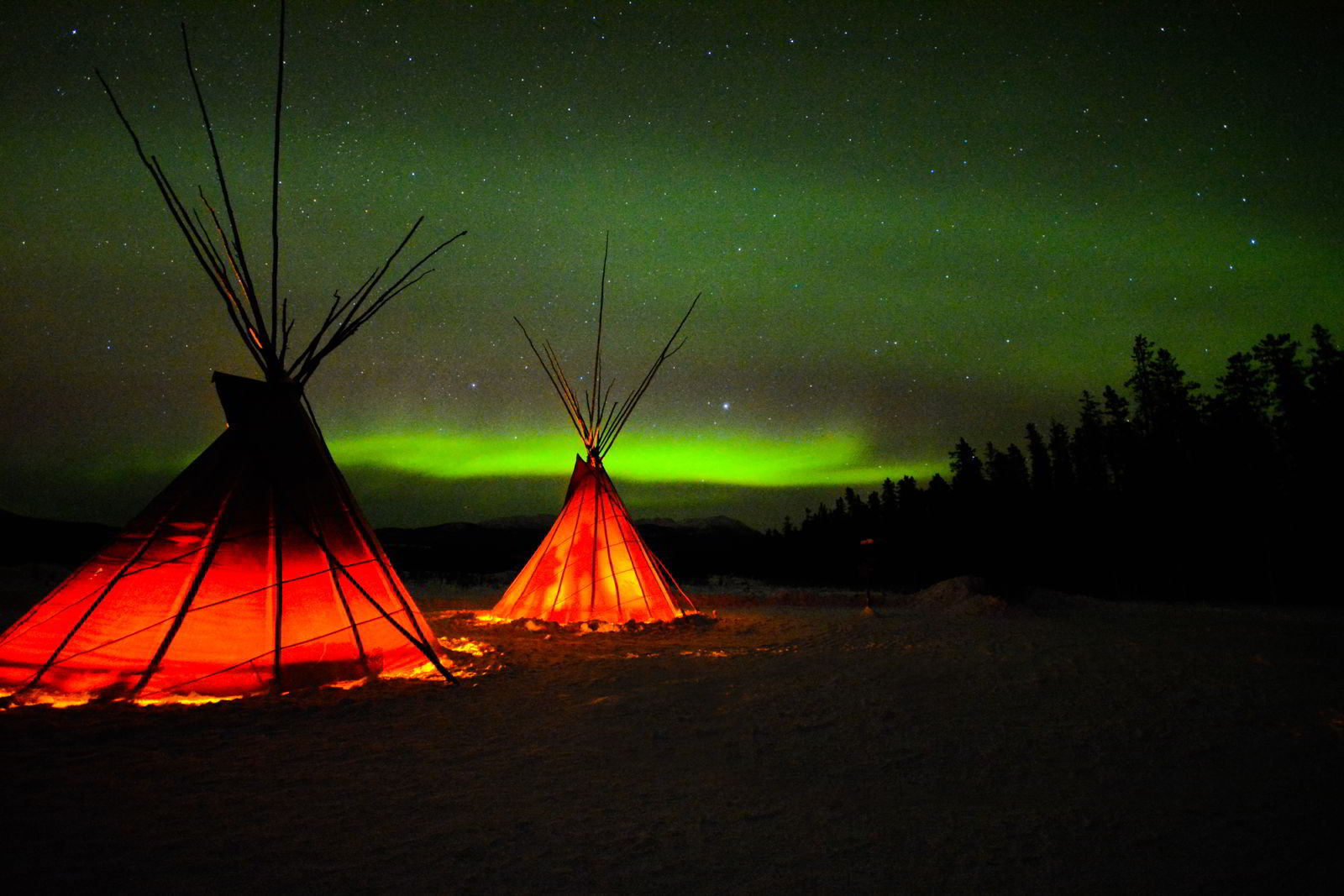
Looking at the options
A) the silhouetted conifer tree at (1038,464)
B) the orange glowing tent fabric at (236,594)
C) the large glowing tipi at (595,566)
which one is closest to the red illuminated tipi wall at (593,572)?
the large glowing tipi at (595,566)

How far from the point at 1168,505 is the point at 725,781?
64.3ft

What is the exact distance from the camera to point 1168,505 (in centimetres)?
1772

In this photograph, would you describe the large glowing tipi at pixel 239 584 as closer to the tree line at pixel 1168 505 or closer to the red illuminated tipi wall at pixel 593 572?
the red illuminated tipi wall at pixel 593 572

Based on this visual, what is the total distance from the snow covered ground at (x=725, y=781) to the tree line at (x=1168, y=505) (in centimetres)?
689

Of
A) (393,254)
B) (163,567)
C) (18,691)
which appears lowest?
(18,691)

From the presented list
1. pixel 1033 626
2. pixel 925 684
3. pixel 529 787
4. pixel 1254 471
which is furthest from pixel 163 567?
pixel 1254 471

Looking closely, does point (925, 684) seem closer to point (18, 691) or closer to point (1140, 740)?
point (1140, 740)

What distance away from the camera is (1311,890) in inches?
83.1

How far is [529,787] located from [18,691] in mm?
3985

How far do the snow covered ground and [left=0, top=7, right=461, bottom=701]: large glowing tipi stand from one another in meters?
0.39

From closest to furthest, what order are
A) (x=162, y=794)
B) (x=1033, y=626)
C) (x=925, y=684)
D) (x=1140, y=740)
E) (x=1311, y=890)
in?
(x=1311, y=890)
(x=162, y=794)
(x=1140, y=740)
(x=925, y=684)
(x=1033, y=626)

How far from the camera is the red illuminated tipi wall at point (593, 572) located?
9039 mm

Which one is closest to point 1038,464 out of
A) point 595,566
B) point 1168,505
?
point 1168,505

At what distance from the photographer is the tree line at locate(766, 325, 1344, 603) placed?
1595 centimetres
